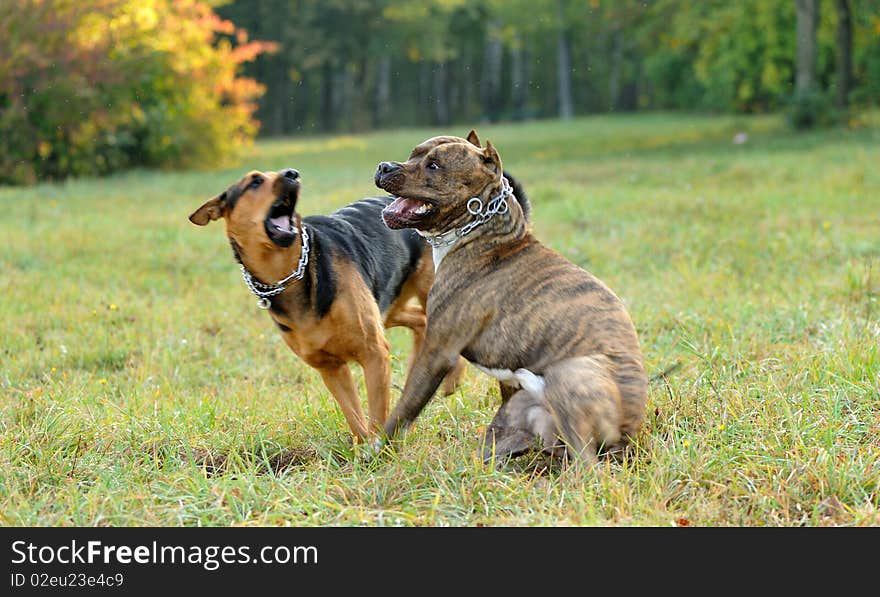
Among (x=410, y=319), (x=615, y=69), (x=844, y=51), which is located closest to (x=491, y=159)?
(x=410, y=319)

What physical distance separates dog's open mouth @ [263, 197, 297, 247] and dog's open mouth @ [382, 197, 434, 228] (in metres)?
0.49

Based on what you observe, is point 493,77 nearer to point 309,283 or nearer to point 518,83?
point 518,83

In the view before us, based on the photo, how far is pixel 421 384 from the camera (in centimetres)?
417

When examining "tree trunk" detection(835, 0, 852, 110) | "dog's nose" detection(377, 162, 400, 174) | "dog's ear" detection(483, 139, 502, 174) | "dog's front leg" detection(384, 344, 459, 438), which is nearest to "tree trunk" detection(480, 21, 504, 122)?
"tree trunk" detection(835, 0, 852, 110)

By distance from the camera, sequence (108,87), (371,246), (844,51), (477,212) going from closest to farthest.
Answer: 1. (477,212)
2. (371,246)
3. (108,87)
4. (844,51)

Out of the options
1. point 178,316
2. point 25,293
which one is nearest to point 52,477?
point 178,316

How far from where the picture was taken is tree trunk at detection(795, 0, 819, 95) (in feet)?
73.3

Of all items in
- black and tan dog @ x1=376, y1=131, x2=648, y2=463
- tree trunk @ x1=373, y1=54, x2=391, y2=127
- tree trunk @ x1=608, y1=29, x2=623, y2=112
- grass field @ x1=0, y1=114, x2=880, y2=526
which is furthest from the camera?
tree trunk @ x1=608, y1=29, x2=623, y2=112

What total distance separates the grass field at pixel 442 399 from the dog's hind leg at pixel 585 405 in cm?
15

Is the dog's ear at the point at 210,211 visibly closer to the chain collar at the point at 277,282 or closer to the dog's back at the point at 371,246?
the chain collar at the point at 277,282

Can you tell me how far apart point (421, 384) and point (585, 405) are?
75cm

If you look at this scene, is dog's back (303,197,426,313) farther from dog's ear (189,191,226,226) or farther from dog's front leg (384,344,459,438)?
dog's front leg (384,344,459,438)
